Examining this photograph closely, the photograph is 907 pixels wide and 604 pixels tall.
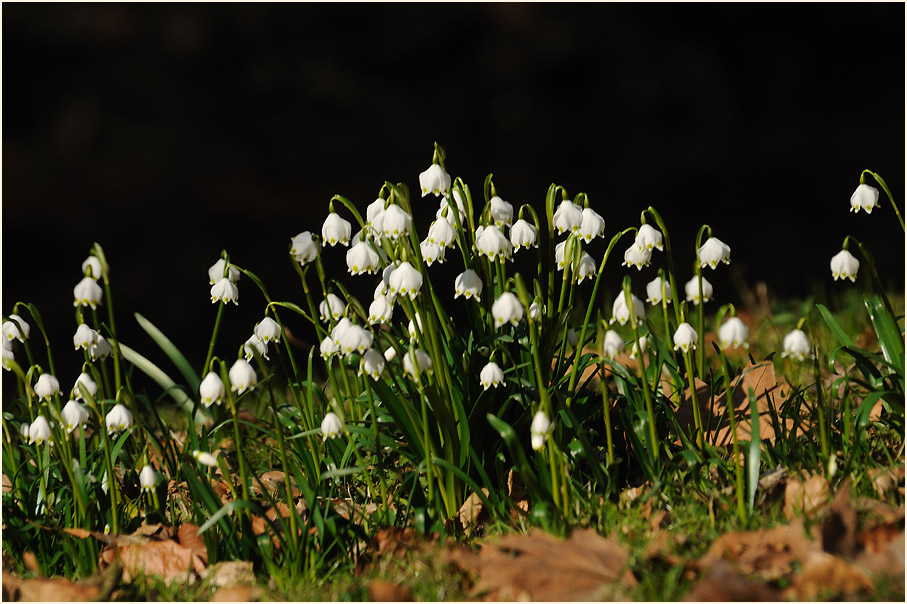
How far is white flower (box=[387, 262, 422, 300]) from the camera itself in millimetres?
1767

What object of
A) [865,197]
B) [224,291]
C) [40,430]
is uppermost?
[865,197]

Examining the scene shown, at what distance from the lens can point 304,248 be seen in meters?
1.90

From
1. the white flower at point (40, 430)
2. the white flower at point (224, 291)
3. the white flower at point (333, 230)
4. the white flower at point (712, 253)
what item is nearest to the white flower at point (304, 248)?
the white flower at point (333, 230)

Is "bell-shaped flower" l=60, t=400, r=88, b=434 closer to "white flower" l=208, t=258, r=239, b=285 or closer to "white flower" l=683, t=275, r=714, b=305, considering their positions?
"white flower" l=208, t=258, r=239, b=285

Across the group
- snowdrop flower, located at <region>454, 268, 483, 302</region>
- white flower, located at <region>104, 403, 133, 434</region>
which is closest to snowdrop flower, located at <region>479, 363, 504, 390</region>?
snowdrop flower, located at <region>454, 268, 483, 302</region>

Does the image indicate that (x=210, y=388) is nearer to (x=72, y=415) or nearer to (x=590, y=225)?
(x=72, y=415)

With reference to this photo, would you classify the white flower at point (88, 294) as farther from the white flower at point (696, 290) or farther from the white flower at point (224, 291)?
the white flower at point (696, 290)

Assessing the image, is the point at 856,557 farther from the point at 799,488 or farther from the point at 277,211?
the point at 277,211

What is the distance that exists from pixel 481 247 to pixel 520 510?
0.58 meters

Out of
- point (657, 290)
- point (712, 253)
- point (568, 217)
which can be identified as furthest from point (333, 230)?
point (712, 253)

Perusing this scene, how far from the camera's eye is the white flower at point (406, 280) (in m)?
1.77

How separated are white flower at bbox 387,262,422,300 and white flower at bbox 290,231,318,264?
0.24m

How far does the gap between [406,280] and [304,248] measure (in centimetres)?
28

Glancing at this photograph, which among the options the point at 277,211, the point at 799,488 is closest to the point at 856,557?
the point at 799,488
